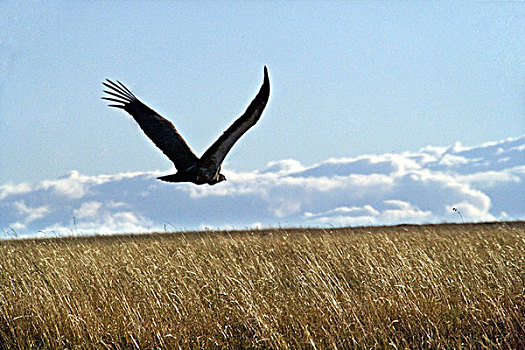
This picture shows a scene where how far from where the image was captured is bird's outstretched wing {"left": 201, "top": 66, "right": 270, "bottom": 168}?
7043 mm

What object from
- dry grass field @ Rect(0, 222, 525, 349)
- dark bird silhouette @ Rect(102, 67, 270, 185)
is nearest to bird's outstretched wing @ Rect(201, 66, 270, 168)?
dark bird silhouette @ Rect(102, 67, 270, 185)

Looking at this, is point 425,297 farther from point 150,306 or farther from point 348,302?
point 150,306

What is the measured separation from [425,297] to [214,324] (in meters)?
2.56

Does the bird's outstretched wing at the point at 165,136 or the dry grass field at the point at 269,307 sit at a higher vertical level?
the bird's outstretched wing at the point at 165,136

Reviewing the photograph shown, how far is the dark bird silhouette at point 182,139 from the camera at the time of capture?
280 inches

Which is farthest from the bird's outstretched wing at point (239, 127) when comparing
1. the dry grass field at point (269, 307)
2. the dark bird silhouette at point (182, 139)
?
the dry grass field at point (269, 307)

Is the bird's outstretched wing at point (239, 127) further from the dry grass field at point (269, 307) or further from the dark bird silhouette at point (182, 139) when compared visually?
the dry grass field at point (269, 307)

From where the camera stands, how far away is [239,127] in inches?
278

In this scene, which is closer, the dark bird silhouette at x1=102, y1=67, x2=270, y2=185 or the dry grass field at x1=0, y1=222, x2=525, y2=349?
the dry grass field at x1=0, y1=222, x2=525, y2=349

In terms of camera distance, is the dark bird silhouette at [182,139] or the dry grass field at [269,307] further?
the dark bird silhouette at [182,139]

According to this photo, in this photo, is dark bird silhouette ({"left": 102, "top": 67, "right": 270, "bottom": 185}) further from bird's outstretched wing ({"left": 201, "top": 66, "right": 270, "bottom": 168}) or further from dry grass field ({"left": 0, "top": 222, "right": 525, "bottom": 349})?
dry grass field ({"left": 0, "top": 222, "right": 525, "bottom": 349})

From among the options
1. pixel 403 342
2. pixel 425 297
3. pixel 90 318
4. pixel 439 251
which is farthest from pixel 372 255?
pixel 90 318

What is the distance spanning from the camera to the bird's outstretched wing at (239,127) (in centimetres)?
704

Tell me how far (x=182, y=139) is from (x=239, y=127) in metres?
1.32
